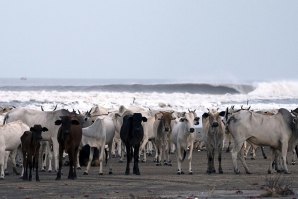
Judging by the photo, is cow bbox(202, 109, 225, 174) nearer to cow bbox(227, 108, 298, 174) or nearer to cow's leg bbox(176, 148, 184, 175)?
cow bbox(227, 108, 298, 174)

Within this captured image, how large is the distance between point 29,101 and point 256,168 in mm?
48018

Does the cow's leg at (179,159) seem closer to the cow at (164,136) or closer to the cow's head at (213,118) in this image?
the cow's head at (213,118)

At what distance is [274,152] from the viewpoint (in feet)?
75.9

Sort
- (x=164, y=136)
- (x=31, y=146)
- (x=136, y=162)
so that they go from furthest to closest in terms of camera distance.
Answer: (x=164, y=136), (x=136, y=162), (x=31, y=146)

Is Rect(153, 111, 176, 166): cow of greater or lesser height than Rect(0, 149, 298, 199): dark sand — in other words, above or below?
above

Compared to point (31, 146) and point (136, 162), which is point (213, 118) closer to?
point (136, 162)

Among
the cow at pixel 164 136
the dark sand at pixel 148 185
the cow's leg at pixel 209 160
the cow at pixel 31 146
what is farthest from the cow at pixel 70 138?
the cow at pixel 164 136

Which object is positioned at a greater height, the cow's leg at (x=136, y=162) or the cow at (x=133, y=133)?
the cow at (x=133, y=133)

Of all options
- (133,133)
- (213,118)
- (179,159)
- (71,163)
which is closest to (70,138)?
(71,163)

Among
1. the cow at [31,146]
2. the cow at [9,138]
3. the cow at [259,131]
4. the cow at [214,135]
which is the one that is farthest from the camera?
the cow at [214,135]

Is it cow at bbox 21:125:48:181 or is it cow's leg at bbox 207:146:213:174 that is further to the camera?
cow's leg at bbox 207:146:213:174

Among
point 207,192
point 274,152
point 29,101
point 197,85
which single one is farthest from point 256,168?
point 197,85

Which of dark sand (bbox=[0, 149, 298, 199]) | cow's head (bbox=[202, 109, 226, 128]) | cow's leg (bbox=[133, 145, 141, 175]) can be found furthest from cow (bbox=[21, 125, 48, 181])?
cow's head (bbox=[202, 109, 226, 128])

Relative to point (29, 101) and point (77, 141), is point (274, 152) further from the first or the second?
point (29, 101)
